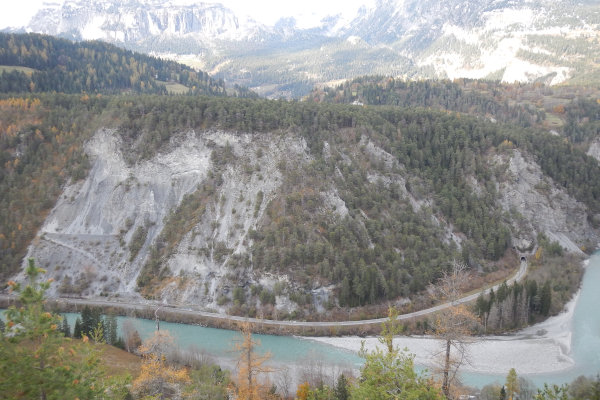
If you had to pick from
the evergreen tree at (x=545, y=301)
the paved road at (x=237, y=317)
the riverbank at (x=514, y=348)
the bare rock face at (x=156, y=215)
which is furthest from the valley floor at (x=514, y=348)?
the bare rock face at (x=156, y=215)

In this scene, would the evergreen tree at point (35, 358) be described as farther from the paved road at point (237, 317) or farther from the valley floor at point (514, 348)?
the paved road at point (237, 317)

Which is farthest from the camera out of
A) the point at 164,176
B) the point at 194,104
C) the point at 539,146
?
the point at 539,146

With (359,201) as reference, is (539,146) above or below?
above

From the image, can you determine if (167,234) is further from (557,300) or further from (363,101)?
(363,101)

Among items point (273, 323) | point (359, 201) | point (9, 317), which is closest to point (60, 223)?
point (273, 323)

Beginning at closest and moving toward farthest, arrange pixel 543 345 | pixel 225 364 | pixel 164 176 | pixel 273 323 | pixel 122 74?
pixel 225 364, pixel 543 345, pixel 273 323, pixel 164 176, pixel 122 74

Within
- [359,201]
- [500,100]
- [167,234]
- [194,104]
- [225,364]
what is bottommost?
[225,364]
